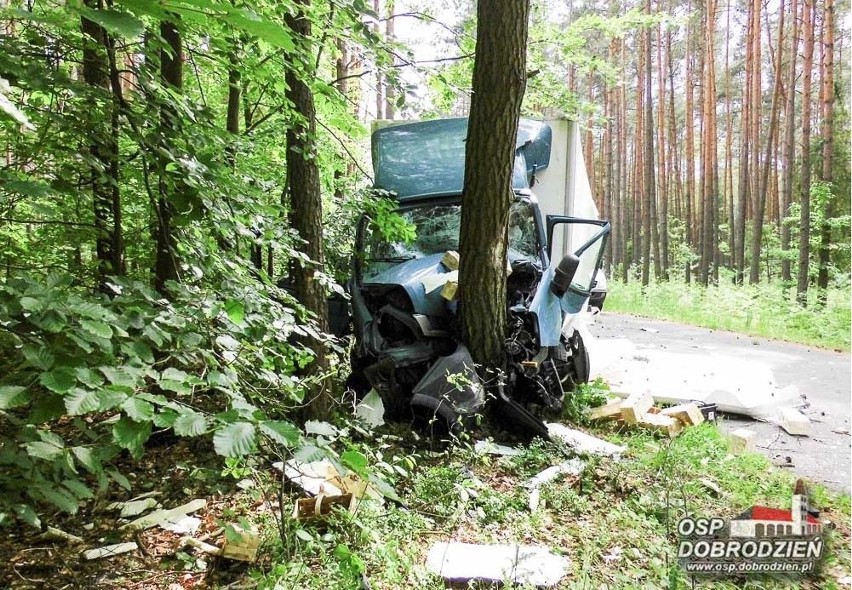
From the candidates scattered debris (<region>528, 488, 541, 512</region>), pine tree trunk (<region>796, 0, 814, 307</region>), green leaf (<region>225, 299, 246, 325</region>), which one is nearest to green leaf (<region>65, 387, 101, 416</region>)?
green leaf (<region>225, 299, 246, 325</region>)

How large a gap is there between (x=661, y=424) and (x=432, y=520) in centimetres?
258

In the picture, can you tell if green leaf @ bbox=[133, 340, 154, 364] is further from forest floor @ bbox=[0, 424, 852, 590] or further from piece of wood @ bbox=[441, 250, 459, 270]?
piece of wood @ bbox=[441, 250, 459, 270]

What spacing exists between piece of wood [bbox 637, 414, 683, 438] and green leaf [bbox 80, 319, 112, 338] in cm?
450

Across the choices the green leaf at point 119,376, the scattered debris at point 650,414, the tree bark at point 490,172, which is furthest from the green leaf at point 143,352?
the scattered debris at point 650,414

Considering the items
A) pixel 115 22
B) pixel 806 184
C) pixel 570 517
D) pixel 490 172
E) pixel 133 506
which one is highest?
pixel 806 184

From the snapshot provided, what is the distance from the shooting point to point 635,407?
15.6 ft

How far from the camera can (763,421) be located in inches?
197

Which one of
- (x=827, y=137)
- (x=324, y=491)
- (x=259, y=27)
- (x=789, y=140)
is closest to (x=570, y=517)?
(x=324, y=491)

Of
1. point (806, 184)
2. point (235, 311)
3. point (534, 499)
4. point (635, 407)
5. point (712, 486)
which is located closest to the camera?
point (235, 311)

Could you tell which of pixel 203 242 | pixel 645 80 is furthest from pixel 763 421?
pixel 645 80

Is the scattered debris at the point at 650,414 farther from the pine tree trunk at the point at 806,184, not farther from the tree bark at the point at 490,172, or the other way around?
the pine tree trunk at the point at 806,184

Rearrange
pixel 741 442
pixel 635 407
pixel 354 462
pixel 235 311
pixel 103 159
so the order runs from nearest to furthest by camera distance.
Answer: pixel 354 462
pixel 235 311
pixel 103 159
pixel 741 442
pixel 635 407

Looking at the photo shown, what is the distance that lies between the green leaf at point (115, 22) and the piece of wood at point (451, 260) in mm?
4369

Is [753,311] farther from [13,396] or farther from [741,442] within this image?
[13,396]
